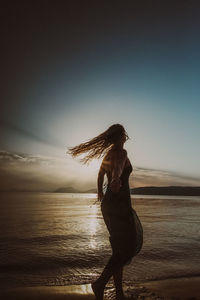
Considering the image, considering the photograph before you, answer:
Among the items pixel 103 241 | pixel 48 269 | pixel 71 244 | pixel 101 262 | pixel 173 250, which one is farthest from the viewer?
pixel 103 241

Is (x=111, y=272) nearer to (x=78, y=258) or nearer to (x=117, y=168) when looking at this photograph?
(x=117, y=168)

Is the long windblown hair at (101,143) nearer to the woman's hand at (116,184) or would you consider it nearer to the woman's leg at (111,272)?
the woman's hand at (116,184)

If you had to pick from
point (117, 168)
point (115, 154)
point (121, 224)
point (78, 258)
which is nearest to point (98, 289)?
point (121, 224)

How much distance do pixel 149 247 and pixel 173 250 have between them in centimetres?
81

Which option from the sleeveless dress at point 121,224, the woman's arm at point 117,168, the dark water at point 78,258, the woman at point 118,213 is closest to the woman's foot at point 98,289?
the woman at point 118,213

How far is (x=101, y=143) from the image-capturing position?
379 centimetres

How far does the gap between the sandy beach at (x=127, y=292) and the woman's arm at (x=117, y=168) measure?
6.38 feet

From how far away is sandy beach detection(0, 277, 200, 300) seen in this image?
4408mm

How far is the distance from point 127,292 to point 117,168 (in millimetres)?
2400

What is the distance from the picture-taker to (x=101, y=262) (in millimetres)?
7090

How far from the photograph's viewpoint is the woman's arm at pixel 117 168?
352 cm

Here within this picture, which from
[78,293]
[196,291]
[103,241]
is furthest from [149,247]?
[78,293]

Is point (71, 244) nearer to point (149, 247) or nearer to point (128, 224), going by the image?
point (149, 247)

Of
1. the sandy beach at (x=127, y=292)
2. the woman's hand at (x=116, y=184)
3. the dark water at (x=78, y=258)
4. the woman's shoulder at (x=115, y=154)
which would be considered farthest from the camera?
the dark water at (x=78, y=258)
